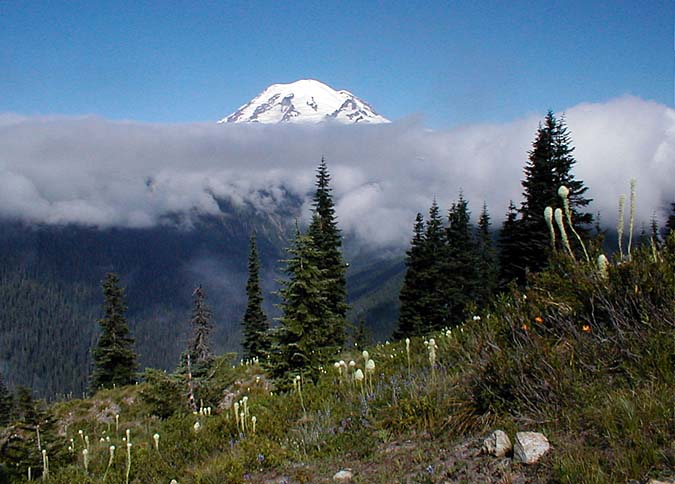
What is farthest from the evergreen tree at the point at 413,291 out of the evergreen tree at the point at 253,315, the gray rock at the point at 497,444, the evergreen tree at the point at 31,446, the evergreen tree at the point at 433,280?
the gray rock at the point at 497,444

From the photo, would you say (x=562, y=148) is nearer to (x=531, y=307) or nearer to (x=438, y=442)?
(x=531, y=307)

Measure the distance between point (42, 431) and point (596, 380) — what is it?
381 inches

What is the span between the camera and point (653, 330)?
4.09m

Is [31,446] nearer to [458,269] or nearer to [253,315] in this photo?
[458,269]

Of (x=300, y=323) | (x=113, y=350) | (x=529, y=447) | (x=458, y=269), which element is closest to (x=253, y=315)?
(x=113, y=350)

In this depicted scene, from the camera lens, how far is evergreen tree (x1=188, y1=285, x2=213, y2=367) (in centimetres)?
2006

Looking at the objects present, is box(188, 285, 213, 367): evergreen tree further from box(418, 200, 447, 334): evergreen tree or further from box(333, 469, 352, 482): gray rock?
box(418, 200, 447, 334): evergreen tree

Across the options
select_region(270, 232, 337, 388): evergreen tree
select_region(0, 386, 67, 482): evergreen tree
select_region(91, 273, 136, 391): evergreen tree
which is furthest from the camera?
select_region(91, 273, 136, 391): evergreen tree

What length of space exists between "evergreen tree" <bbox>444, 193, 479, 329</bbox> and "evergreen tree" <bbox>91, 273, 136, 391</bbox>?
93.0ft

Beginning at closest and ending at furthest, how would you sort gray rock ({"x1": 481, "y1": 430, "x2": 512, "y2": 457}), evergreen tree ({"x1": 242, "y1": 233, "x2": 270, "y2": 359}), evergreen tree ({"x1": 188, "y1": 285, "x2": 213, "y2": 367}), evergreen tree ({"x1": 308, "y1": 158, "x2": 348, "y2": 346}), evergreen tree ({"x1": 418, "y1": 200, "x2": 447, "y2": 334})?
gray rock ({"x1": 481, "y1": 430, "x2": 512, "y2": 457})
evergreen tree ({"x1": 188, "y1": 285, "x2": 213, "y2": 367})
evergreen tree ({"x1": 308, "y1": 158, "x2": 348, "y2": 346})
evergreen tree ({"x1": 418, "y1": 200, "x2": 447, "y2": 334})
evergreen tree ({"x1": 242, "y1": 233, "x2": 270, "y2": 359})

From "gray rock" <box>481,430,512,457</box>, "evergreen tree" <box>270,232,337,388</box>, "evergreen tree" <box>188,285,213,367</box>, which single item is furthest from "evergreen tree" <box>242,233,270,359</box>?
"gray rock" <box>481,430,512,457</box>

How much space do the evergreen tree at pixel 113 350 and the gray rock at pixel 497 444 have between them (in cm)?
4131

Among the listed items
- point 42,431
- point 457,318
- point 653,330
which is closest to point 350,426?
point 653,330

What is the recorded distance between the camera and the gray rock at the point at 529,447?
3355mm
